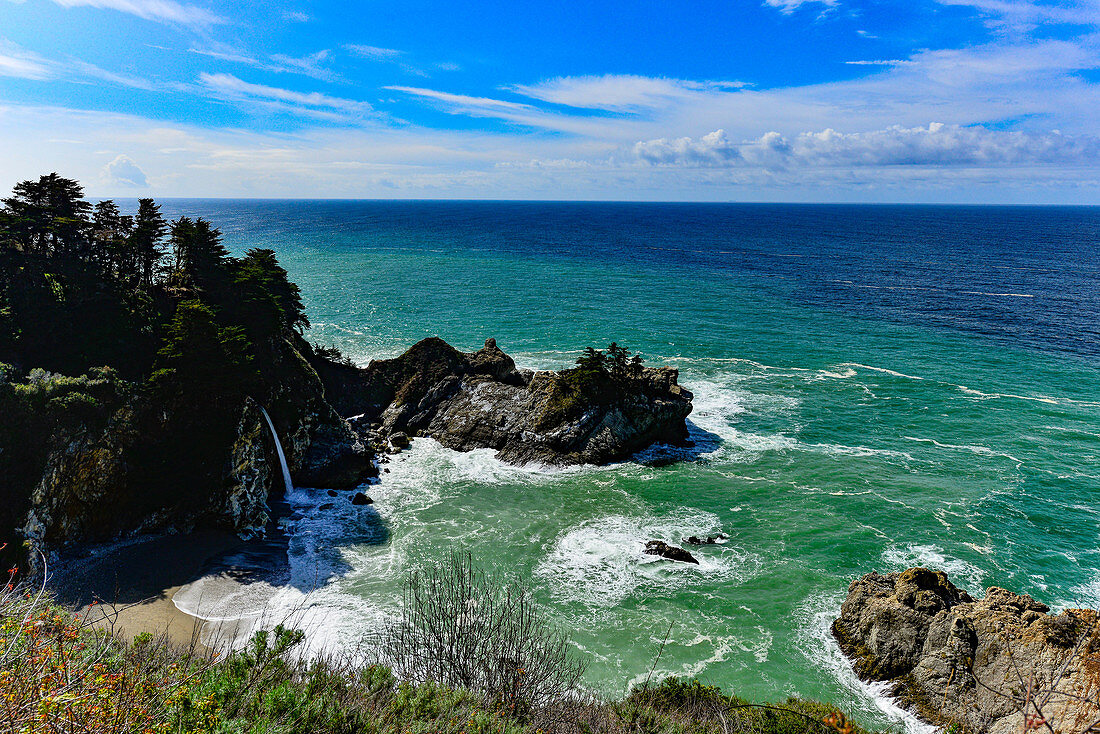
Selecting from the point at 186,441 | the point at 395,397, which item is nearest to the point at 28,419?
the point at 186,441

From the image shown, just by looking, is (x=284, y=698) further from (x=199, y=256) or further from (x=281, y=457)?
(x=199, y=256)

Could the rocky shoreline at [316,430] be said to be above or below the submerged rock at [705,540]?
above

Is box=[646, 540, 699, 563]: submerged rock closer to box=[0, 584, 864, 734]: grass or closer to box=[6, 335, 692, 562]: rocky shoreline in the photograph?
box=[0, 584, 864, 734]: grass

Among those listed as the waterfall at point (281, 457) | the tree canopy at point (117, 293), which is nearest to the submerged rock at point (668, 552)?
the waterfall at point (281, 457)

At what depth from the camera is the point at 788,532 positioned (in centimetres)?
3794

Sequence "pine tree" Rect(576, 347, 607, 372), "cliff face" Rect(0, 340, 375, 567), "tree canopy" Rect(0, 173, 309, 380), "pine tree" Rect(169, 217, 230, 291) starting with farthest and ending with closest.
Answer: "pine tree" Rect(169, 217, 230, 291), "pine tree" Rect(576, 347, 607, 372), "tree canopy" Rect(0, 173, 309, 380), "cliff face" Rect(0, 340, 375, 567)

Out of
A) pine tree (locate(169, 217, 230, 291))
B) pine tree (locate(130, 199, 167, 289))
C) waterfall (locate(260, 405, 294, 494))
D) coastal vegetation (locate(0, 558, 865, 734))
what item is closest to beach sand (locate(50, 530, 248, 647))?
waterfall (locate(260, 405, 294, 494))

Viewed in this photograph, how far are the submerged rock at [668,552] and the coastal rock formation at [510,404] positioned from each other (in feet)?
42.3

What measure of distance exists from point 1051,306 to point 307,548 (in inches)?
4765

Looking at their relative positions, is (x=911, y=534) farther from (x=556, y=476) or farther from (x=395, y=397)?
(x=395, y=397)

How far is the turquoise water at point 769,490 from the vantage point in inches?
1195

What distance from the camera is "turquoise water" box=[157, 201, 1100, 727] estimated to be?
30344mm

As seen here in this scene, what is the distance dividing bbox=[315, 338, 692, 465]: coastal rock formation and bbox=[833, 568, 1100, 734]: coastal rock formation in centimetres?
2371

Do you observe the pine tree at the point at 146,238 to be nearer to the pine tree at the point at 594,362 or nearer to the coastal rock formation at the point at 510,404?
the coastal rock formation at the point at 510,404
